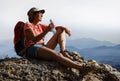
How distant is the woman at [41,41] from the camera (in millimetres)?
13688

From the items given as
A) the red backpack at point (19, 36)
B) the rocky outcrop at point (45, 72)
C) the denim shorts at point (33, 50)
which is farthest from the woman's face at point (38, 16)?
the rocky outcrop at point (45, 72)

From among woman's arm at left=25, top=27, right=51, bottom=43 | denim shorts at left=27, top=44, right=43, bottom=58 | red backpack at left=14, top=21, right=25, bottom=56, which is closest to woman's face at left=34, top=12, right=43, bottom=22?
red backpack at left=14, top=21, right=25, bottom=56

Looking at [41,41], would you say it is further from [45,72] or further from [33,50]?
[45,72]

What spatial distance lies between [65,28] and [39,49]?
1256 mm

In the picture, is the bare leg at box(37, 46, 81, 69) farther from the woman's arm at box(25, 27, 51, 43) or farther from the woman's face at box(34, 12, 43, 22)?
the woman's face at box(34, 12, 43, 22)

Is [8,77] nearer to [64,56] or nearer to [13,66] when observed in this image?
[13,66]

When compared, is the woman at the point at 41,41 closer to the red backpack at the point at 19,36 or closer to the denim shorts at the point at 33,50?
the denim shorts at the point at 33,50

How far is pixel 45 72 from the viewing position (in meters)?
13.5

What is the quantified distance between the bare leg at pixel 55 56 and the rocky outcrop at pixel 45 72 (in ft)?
0.95

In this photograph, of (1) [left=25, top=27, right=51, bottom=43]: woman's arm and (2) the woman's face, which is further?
(2) the woman's face

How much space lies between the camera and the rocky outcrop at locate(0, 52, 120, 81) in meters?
13.1

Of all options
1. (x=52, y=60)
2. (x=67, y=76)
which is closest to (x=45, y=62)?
(x=52, y=60)

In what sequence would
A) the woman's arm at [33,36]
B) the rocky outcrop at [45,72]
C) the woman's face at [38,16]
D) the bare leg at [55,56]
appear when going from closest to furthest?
the rocky outcrop at [45,72]
the woman's arm at [33,36]
the bare leg at [55,56]
the woman's face at [38,16]

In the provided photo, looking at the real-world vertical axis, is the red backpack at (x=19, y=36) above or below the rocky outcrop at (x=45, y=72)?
above
